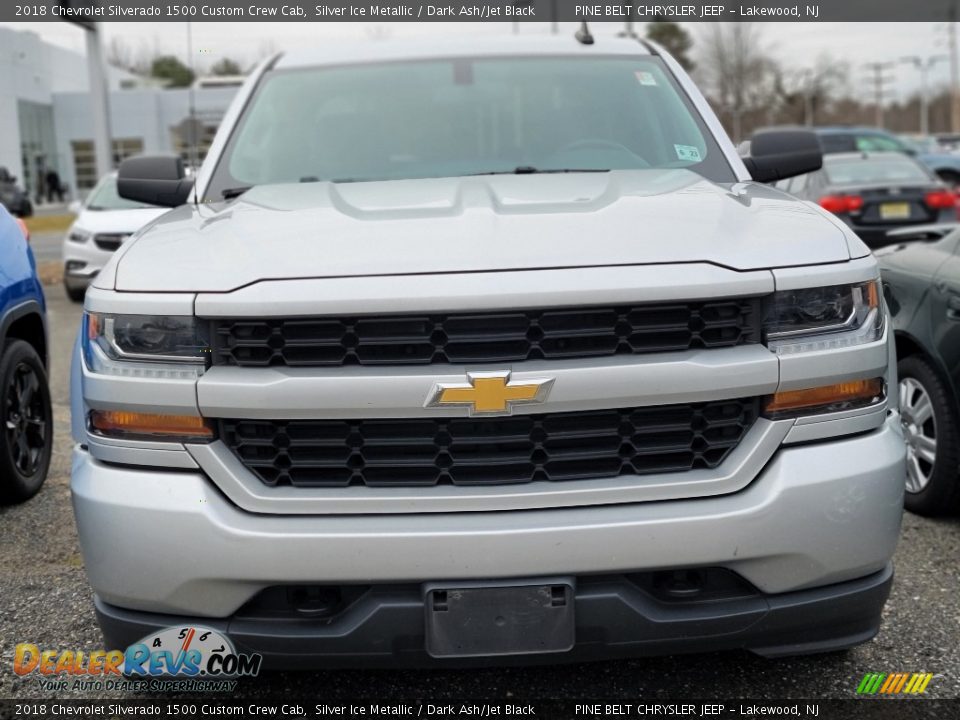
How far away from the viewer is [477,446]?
2.24 metres

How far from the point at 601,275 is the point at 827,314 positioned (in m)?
0.55

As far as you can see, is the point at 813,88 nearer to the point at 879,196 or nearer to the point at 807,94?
the point at 807,94

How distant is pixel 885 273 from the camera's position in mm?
4414

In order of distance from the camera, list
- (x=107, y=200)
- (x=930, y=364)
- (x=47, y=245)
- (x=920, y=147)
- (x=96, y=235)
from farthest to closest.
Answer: (x=920, y=147)
(x=47, y=245)
(x=107, y=200)
(x=96, y=235)
(x=930, y=364)

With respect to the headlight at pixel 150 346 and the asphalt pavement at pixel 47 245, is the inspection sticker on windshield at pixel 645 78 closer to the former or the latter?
the headlight at pixel 150 346

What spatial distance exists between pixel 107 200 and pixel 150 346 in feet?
38.2

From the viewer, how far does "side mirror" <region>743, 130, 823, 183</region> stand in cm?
357

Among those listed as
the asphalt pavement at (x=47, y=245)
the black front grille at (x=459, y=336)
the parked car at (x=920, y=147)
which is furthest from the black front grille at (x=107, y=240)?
the parked car at (x=920, y=147)

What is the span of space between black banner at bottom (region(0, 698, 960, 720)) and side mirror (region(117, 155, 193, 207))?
1700mm

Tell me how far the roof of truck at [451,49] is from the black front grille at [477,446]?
7.02ft

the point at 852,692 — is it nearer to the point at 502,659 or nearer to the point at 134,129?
the point at 502,659

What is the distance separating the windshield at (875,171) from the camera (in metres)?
11.9

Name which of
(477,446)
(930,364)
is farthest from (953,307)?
(477,446)

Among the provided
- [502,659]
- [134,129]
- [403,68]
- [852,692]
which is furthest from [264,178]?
[134,129]
